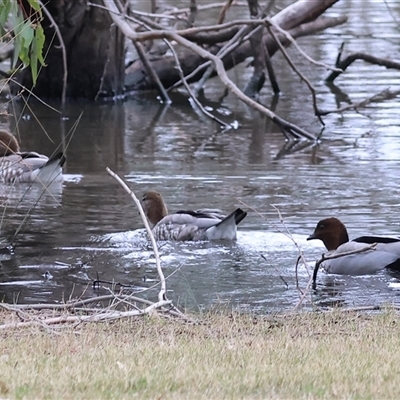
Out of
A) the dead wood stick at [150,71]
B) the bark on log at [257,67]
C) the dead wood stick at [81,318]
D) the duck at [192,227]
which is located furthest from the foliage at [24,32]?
the bark on log at [257,67]

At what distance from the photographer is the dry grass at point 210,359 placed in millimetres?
4891

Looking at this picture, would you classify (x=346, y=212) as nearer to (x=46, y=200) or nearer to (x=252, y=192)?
(x=252, y=192)

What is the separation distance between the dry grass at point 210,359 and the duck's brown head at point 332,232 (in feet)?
9.17

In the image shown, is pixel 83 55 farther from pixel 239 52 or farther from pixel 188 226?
pixel 188 226

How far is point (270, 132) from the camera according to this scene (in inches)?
696

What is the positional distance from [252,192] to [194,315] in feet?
18.0

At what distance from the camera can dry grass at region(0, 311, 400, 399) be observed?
4891 millimetres

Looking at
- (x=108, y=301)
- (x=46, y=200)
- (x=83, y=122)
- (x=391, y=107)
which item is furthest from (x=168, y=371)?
(x=391, y=107)

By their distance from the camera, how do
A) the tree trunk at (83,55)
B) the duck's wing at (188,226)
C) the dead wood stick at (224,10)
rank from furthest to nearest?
1. the tree trunk at (83,55)
2. the dead wood stick at (224,10)
3. the duck's wing at (188,226)

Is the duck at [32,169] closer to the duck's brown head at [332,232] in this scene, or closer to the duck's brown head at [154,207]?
the duck's brown head at [154,207]

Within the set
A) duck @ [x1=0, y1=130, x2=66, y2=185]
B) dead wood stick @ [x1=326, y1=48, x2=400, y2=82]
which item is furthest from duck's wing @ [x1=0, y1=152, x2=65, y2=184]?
dead wood stick @ [x1=326, y1=48, x2=400, y2=82]

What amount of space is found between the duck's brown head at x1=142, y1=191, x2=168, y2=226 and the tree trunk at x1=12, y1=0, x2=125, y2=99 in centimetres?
925

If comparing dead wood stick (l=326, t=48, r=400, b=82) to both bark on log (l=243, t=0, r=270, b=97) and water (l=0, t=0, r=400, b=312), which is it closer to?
water (l=0, t=0, r=400, b=312)

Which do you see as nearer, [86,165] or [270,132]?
[86,165]
